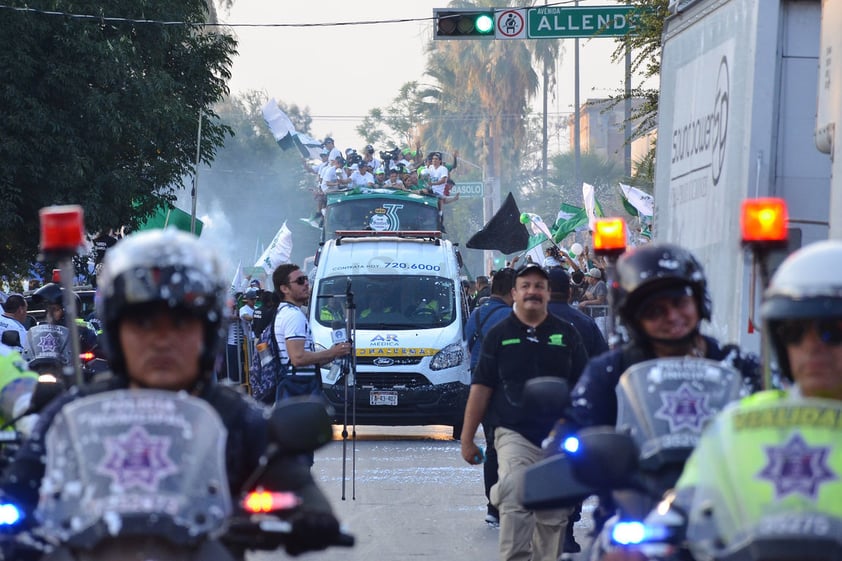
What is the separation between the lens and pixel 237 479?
4.63 meters

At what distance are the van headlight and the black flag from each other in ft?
24.5

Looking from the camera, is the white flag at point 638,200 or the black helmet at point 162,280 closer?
the black helmet at point 162,280

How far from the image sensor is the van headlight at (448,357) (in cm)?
2042

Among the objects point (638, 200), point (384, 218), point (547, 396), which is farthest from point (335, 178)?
point (547, 396)

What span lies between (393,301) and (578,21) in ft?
13.7

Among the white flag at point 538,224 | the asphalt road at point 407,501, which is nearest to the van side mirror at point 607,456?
the asphalt road at point 407,501

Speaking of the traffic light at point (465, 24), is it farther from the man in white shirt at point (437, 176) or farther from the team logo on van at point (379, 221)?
the man in white shirt at point (437, 176)

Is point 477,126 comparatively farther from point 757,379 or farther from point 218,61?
point 757,379

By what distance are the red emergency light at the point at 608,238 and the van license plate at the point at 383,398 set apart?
14.0m

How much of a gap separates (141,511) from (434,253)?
18.5 meters

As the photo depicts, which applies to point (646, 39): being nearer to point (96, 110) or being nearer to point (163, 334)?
point (96, 110)

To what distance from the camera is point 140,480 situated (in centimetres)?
377

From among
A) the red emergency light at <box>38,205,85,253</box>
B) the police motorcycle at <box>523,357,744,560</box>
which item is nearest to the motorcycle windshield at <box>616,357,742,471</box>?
the police motorcycle at <box>523,357,744,560</box>

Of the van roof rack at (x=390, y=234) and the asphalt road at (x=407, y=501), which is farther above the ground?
the van roof rack at (x=390, y=234)
